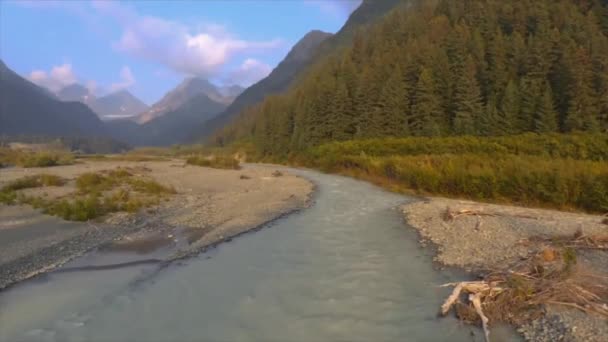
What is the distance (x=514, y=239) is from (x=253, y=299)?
9.89m

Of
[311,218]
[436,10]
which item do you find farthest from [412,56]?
[311,218]

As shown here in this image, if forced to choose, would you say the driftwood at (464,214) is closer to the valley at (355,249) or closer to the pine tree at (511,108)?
the valley at (355,249)

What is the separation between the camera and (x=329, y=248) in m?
15.1

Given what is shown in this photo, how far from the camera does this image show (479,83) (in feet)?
187

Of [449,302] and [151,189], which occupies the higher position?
[151,189]

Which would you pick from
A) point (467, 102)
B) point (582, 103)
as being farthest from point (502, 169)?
point (467, 102)

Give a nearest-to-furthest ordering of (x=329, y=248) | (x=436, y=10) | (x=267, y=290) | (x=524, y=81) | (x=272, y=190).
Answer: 1. (x=267, y=290)
2. (x=329, y=248)
3. (x=272, y=190)
4. (x=524, y=81)
5. (x=436, y=10)

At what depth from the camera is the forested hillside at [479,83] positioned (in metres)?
45.2

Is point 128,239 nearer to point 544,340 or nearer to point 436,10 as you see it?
point 544,340

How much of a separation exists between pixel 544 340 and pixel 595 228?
1048 cm

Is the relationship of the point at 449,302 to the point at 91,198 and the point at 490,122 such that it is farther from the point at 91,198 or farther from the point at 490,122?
the point at 490,122

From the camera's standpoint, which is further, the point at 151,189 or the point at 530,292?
the point at 151,189

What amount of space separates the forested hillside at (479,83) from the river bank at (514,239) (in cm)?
2958

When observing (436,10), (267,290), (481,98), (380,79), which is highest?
(436,10)
